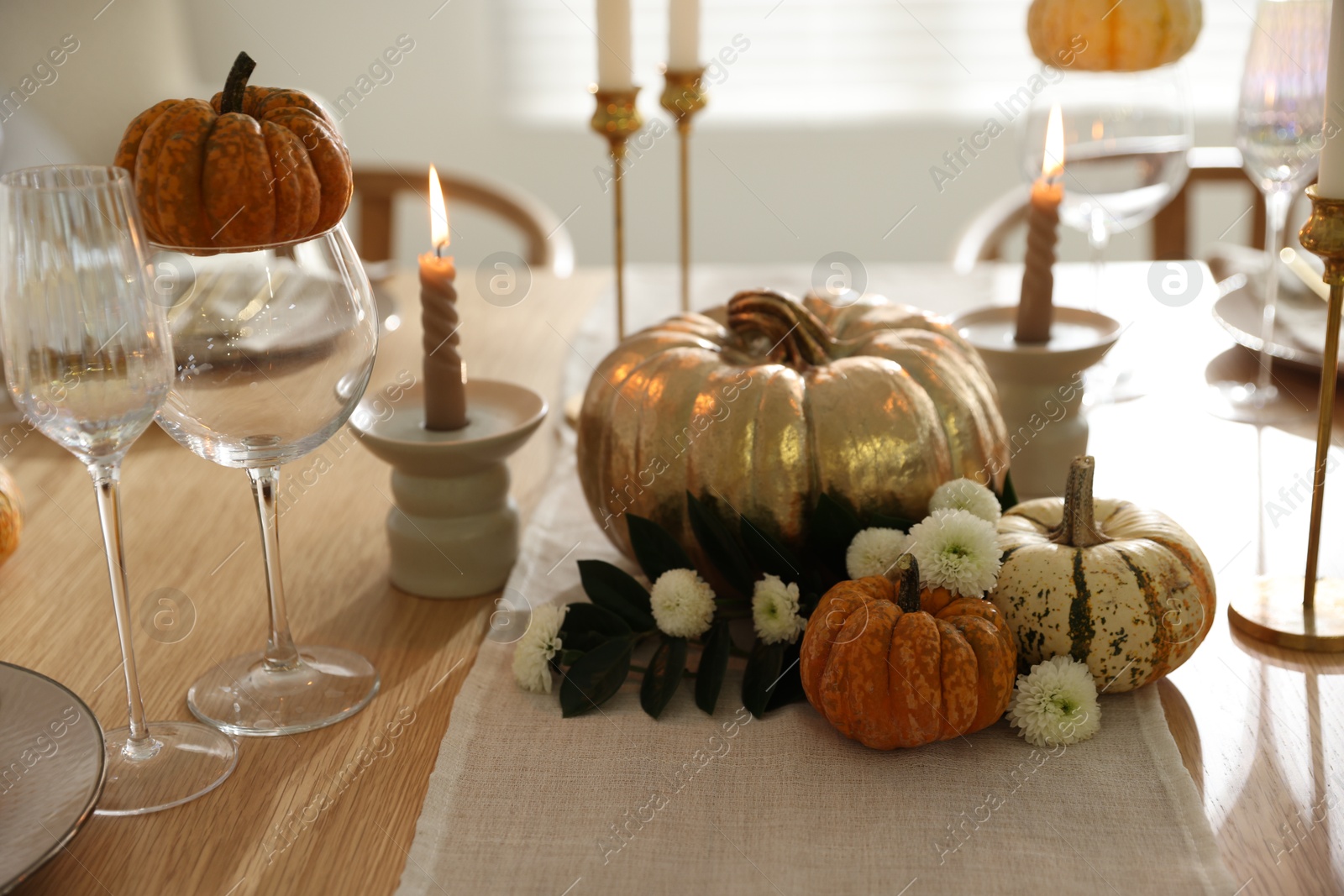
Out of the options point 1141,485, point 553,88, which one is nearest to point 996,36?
point 553,88

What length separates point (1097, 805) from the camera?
25.3 inches

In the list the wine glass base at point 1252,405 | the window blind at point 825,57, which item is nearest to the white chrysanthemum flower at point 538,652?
the wine glass base at point 1252,405

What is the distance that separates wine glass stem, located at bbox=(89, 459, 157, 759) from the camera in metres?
0.62

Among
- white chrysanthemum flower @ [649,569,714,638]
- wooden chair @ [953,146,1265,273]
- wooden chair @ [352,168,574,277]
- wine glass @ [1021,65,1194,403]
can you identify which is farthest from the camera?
wooden chair @ [352,168,574,277]

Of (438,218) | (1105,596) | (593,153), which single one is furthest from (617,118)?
(593,153)

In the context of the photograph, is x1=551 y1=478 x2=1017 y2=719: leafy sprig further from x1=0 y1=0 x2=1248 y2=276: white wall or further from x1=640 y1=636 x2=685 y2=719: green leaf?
x1=0 y1=0 x2=1248 y2=276: white wall

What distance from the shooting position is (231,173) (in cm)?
63

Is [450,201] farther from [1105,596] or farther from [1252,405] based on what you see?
[1105,596]

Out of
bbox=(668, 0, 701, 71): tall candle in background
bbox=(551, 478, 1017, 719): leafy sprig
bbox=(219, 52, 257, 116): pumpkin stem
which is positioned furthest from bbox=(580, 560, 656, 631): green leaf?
bbox=(668, 0, 701, 71): tall candle in background

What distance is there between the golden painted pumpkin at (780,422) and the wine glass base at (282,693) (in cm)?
21

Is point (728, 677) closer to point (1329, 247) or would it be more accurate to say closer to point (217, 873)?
point (217, 873)

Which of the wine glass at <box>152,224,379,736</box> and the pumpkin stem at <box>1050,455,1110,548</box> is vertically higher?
the wine glass at <box>152,224,379,736</box>

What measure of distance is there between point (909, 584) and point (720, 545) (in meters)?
0.15

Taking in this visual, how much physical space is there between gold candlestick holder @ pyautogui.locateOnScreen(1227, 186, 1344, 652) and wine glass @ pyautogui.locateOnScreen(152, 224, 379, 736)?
0.57 m
